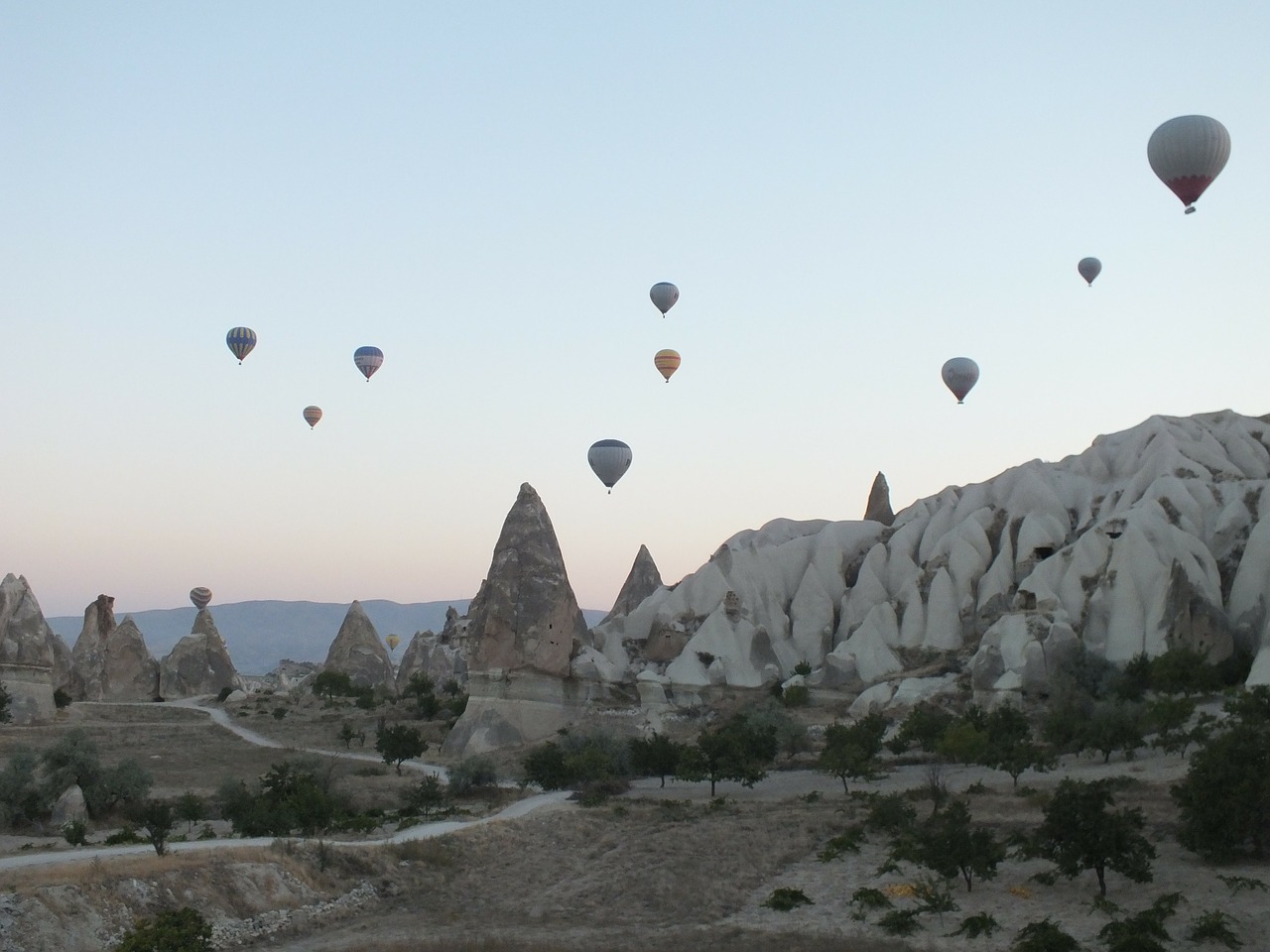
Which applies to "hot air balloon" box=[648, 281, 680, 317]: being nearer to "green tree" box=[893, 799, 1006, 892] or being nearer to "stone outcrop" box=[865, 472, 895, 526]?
"stone outcrop" box=[865, 472, 895, 526]

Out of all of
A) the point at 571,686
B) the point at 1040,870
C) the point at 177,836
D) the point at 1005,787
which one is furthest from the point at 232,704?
the point at 1040,870

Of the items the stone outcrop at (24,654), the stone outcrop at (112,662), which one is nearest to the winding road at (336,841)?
the stone outcrop at (24,654)

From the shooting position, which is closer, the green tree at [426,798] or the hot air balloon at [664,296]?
the green tree at [426,798]

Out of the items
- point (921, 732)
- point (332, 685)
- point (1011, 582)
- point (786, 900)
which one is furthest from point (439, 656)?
point (786, 900)

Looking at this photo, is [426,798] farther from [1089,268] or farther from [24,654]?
[1089,268]

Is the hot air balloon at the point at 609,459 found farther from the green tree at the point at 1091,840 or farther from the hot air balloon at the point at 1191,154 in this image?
the green tree at the point at 1091,840

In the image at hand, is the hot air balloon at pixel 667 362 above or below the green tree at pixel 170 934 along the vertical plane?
above
